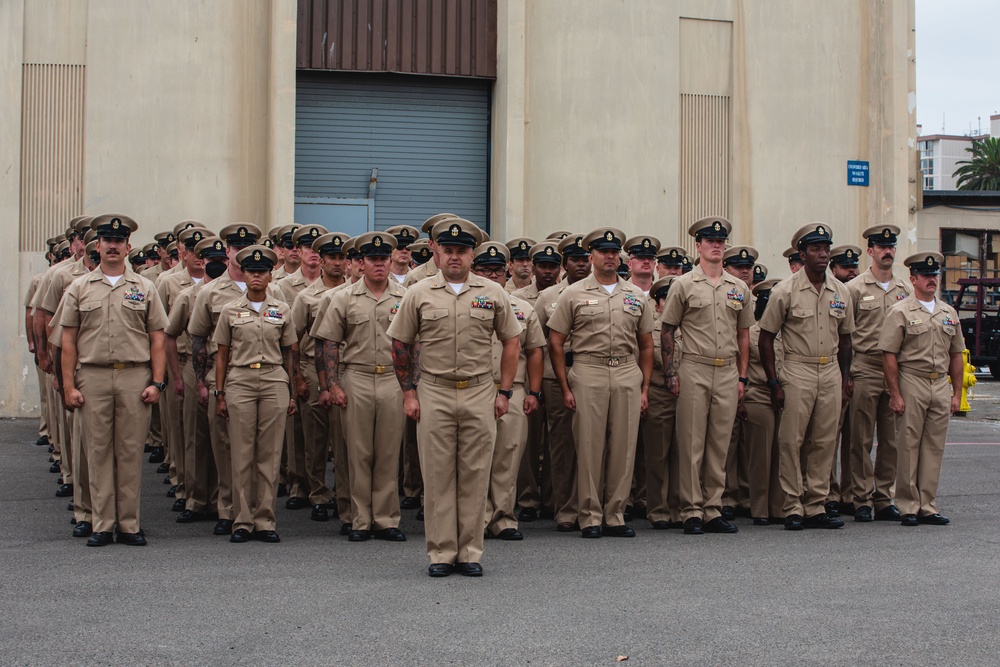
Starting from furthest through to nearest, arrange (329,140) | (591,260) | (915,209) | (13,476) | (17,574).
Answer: (915,209) < (329,140) < (13,476) < (591,260) < (17,574)

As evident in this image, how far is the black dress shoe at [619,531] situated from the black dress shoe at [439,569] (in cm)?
199

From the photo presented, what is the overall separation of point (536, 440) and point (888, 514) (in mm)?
2999

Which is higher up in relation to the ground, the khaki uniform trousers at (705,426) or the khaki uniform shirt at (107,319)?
the khaki uniform shirt at (107,319)

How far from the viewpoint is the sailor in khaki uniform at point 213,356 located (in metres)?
9.35

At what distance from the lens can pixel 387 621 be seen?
6371mm

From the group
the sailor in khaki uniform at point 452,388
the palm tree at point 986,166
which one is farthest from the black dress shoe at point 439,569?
the palm tree at point 986,166

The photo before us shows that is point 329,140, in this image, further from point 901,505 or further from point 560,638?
point 560,638

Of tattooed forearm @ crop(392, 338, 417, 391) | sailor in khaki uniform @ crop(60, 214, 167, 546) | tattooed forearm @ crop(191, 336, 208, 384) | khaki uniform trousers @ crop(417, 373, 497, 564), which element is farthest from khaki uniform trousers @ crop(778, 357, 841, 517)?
sailor in khaki uniform @ crop(60, 214, 167, 546)

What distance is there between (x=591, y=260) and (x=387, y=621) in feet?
13.6

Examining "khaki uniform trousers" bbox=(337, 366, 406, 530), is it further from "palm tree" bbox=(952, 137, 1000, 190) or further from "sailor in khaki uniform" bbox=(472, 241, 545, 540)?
"palm tree" bbox=(952, 137, 1000, 190)

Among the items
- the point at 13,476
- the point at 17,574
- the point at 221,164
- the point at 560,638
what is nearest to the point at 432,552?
the point at 560,638

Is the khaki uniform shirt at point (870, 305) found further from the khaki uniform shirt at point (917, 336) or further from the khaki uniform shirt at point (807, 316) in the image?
the khaki uniform shirt at point (807, 316)

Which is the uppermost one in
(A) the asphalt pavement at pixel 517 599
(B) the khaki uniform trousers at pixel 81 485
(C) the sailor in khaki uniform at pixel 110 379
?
(C) the sailor in khaki uniform at pixel 110 379

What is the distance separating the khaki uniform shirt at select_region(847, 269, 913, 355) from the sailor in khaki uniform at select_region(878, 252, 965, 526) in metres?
0.41
